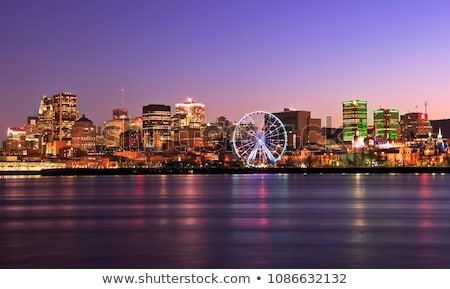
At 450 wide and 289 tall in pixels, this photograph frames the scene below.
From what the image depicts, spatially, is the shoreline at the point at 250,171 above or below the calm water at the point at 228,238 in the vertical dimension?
above

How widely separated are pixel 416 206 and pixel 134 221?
59.8 feet

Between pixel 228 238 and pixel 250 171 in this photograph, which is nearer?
pixel 228 238

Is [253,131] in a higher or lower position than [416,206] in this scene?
higher

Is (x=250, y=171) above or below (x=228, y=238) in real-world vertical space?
above

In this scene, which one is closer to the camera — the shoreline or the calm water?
the calm water

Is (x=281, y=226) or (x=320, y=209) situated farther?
(x=320, y=209)

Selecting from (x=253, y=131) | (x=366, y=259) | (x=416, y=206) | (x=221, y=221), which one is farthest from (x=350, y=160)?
(x=366, y=259)

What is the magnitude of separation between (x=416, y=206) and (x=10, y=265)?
1151 inches

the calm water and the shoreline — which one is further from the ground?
the shoreline

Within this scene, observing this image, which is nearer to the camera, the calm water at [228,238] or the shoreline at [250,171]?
the calm water at [228,238]
